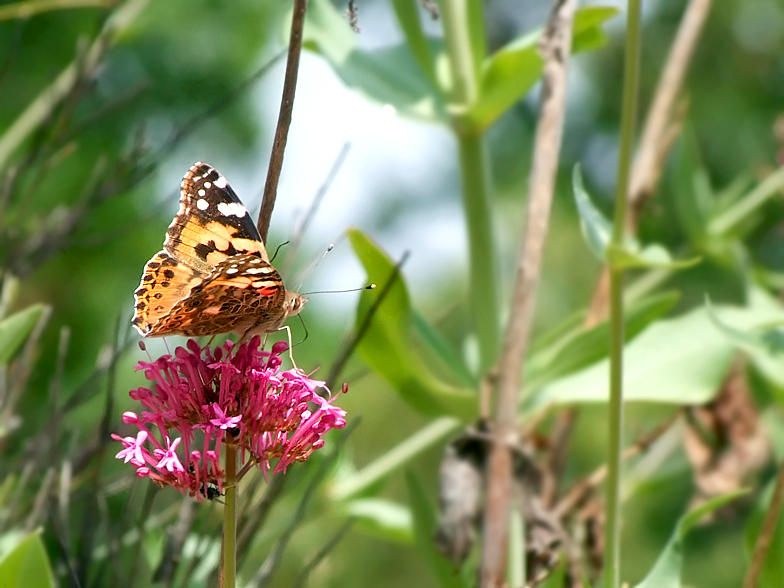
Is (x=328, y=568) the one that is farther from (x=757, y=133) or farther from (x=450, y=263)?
(x=757, y=133)

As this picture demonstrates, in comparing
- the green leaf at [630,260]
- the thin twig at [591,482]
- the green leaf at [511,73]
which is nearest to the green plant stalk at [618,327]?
the green leaf at [630,260]

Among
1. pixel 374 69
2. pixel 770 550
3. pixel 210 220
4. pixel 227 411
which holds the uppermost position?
pixel 374 69

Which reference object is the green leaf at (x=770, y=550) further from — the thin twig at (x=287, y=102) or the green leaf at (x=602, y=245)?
the thin twig at (x=287, y=102)

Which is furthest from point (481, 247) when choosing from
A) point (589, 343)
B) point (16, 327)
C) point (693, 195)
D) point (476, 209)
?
point (16, 327)

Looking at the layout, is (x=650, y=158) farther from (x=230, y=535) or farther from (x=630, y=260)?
(x=230, y=535)

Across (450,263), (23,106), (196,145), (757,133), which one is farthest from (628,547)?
(23,106)

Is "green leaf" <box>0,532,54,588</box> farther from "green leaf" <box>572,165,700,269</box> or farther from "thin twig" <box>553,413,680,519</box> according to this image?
"thin twig" <box>553,413,680,519</box>
